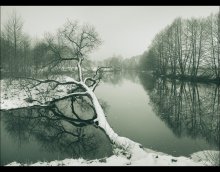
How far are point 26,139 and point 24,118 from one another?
485 cm

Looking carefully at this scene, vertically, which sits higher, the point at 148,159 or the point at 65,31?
the point at 65,31

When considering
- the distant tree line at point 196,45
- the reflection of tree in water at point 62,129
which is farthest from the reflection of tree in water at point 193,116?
the distant tree line at point 196,45

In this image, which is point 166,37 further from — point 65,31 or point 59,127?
point 59,127

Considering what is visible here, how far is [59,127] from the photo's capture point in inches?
595

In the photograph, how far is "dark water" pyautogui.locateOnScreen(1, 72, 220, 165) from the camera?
11.1 meters

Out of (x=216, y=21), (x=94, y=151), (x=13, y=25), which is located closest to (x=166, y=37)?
(x=216, y=21)

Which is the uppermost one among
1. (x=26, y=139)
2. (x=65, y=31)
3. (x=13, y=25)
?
(x=13, y=25)

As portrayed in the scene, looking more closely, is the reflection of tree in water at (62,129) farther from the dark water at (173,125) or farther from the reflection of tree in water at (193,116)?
the reflection of tree in water at (193,116)

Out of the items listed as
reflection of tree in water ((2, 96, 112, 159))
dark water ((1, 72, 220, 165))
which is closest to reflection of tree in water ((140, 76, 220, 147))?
dark water ((1, 72, 220, 165))

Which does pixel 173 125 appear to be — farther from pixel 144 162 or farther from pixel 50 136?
pixel 50 136

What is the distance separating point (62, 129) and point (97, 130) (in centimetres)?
240

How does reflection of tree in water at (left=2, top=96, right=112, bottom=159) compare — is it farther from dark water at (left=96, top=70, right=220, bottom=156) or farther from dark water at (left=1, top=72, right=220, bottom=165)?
dark water at (left=96, top=70, right=220, bottom=156)

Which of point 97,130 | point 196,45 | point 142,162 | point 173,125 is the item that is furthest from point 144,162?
point 196,45

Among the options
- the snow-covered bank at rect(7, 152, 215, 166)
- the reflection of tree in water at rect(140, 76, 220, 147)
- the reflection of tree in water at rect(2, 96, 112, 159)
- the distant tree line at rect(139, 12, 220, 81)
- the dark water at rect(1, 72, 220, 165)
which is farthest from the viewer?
the distant tree line at rect(139, 12, 220, 81)
